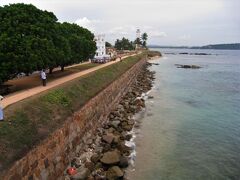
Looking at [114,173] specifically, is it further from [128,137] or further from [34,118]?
[128,137]

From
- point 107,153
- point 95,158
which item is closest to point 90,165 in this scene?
point 95,158

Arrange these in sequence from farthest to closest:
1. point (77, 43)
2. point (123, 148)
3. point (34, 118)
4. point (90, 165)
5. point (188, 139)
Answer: point (77, 43) < point (188, 139) < point (123, 148) < point (90, 165) < point (34, 118)

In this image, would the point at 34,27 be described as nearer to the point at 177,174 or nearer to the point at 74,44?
the point at 74,44

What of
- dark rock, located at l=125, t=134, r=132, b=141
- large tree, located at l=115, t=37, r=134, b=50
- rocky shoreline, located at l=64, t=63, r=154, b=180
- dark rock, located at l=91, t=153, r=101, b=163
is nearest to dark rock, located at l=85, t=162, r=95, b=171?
rocky shoreline, located at l=64, t=63, r=154, b=180

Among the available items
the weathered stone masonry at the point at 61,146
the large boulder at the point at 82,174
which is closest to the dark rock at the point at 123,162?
the large boulder at the point at 82,174

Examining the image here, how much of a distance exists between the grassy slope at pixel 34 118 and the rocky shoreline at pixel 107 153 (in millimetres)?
3024

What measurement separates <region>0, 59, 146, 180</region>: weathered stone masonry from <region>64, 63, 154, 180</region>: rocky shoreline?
Result: 22.2 inches

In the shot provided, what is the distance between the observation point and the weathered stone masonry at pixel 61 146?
1393 centimetres

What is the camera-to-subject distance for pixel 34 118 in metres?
17.3

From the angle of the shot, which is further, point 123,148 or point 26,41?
point 26,41

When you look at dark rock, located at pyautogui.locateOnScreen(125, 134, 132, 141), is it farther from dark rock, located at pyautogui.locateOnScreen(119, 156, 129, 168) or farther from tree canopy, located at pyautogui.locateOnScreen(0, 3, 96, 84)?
tree canopy, located at pyautogui.locateOnScreen(0, 3, 96, 84)

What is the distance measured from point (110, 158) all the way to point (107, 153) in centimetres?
58

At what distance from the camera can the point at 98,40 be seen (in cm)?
8506

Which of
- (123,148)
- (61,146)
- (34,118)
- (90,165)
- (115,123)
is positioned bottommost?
(123,148)
